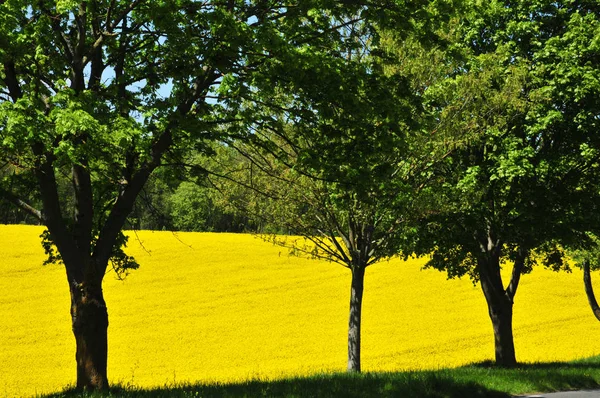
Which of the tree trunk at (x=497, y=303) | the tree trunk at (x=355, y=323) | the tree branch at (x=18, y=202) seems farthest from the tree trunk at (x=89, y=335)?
the tree trunk at (x=497, y=303)

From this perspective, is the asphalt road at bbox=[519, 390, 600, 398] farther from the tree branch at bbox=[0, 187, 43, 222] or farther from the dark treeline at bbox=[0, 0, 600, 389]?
the tree branch at bbox=[0, 187, 43, 222]

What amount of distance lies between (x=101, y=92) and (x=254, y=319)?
82.8 ft

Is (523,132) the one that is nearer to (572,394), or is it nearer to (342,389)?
(572,394)

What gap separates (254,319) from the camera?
35906 mm

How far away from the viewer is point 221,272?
48219 mm

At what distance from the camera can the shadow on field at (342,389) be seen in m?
11.1

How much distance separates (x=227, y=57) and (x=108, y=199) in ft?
21.0

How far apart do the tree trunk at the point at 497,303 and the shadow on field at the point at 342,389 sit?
10.9 m

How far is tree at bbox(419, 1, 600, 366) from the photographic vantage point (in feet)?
65.1

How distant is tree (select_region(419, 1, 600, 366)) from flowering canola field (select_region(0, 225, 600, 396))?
7.08 m

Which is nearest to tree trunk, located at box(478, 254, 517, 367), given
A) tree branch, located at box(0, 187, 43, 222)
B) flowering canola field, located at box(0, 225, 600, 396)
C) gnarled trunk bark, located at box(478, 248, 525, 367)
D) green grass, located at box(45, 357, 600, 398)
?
gnarled trunk bark, located at box(478, 248, 525, 367)

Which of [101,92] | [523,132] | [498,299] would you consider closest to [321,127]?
[101,92]

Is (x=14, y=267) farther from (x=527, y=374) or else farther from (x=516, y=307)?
(x=527, y=374)

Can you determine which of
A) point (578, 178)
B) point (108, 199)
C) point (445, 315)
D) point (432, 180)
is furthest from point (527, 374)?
point (445, 315)
